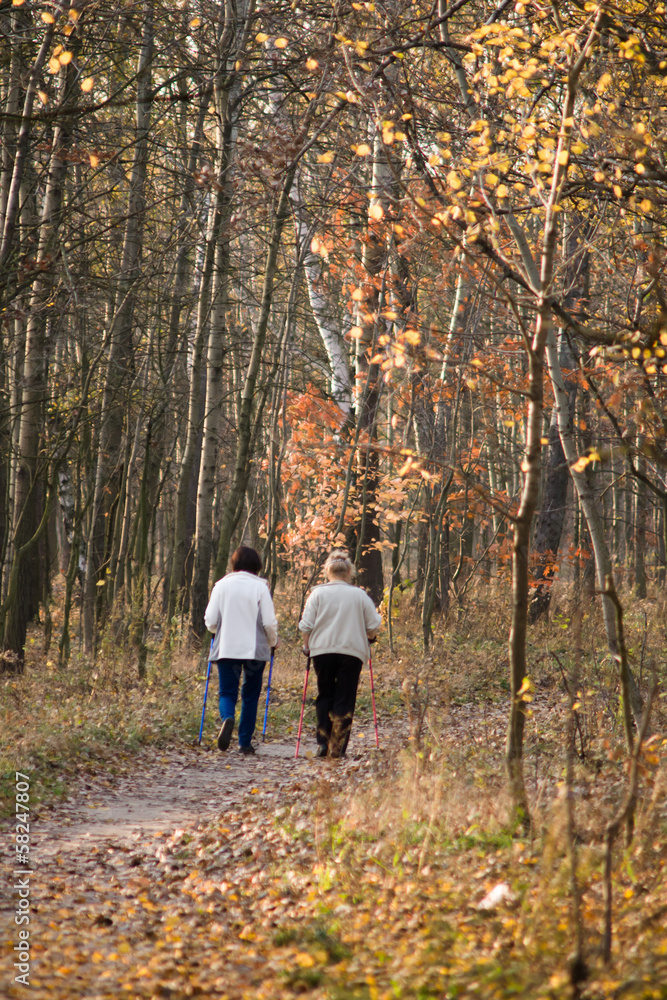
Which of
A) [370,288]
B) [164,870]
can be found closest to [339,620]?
[164,870]

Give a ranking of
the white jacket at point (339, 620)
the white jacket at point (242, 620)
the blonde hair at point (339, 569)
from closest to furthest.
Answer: the white jacket at point (339, 620), the blonde hair at point (339, 569), the white jacket at point (242, 620)

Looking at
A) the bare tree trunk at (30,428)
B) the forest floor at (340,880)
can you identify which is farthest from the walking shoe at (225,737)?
the bare tree trunk at (30,428)

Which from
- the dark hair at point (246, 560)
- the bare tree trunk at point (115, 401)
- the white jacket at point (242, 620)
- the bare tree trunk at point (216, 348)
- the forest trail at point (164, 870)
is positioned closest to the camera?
A: the forest trail at point (164, 870)

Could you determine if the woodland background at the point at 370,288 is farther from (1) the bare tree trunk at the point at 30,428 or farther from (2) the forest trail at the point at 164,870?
(2) the forest trail at the point at 164,870

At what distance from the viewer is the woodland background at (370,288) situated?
527 cm

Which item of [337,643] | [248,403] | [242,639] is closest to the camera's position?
[337,643]

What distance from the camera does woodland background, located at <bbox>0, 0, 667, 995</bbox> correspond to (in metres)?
5.27

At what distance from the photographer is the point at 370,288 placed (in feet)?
31.2

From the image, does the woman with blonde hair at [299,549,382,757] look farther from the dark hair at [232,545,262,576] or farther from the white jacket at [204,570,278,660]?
the dark hair at [232,545,262,576]

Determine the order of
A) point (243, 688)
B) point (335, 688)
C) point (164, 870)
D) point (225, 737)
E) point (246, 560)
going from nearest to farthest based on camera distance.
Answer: point (164, 870)
point (335, 688)
point (225, 737)
point (243, 688)
point (246, 560)

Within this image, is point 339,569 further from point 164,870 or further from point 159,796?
point 164,870

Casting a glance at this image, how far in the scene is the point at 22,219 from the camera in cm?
1179

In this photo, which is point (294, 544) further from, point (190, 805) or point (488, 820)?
point (488, 820)

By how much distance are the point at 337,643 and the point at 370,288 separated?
161 inches
